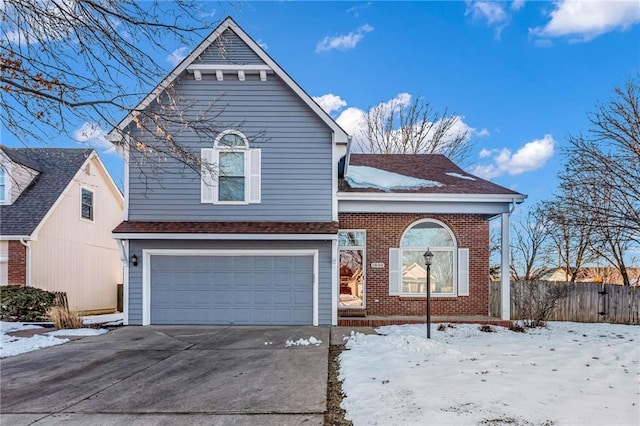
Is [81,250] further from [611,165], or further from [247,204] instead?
[611,165]

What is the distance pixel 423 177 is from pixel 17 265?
13.0 m

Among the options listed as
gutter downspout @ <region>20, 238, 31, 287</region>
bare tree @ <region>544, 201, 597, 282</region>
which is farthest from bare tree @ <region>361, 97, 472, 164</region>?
gutter downspout @ <region>20, 238, 31, 287</region>

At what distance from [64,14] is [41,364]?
5538 mm

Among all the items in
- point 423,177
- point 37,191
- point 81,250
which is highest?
point 423,177

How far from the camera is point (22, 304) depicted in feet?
39.7

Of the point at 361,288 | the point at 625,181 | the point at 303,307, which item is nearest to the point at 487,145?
the point at 625,181

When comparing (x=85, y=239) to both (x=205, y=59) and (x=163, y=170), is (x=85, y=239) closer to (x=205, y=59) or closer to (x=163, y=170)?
(x=163, y=170)

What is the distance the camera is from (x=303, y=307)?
35.3 feet

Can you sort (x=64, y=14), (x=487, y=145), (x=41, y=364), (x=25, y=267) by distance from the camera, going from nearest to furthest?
(x=64, y=14)
(x=41, y=364)
(x=25, y=267)
(x=487, y=145)

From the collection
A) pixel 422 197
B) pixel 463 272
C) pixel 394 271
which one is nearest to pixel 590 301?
pixel 463 272

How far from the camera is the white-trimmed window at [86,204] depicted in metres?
16.9

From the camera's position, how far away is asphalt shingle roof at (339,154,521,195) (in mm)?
11438

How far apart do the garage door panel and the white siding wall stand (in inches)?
243

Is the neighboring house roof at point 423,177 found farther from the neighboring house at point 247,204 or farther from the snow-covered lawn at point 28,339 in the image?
the snow-covered lawn at point 28,339
